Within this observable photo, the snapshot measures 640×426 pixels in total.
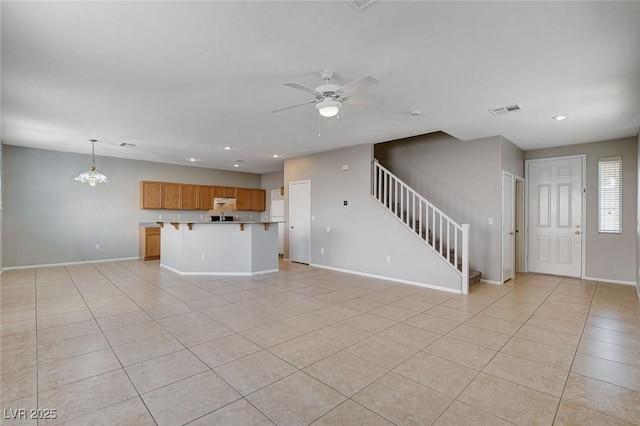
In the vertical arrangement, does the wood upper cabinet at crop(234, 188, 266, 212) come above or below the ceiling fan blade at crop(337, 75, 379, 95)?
below

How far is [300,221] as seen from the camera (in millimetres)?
7641

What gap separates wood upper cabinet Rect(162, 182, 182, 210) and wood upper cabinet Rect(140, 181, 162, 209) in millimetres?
117

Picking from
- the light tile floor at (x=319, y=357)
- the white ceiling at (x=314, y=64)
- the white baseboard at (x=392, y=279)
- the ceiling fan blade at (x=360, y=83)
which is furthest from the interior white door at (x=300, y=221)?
the ceiling fan blade at (x=360, y=83)

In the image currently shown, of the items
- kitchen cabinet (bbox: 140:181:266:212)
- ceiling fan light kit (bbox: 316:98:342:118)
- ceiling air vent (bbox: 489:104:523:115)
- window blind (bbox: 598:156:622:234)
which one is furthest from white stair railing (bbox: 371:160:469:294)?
kitchen cabinet (bbox: 140:181:266:212)

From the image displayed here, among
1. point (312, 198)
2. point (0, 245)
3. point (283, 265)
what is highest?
point (312, 198)

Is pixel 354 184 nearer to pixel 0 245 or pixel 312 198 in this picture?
pixel 312 198

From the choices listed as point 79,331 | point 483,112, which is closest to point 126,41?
point 79,331

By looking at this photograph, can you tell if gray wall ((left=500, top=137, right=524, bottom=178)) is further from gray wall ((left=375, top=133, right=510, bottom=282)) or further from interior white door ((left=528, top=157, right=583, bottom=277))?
interior white door ((left=528, top=157, right=583, bottom=277))

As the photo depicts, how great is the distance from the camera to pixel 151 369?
2.44 meters

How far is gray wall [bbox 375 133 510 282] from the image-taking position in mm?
5441

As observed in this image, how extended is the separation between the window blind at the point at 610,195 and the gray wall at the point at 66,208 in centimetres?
1001

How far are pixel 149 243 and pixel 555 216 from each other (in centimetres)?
926

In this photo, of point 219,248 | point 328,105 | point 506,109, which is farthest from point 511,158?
point 219,248

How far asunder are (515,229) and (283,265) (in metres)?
5.06
